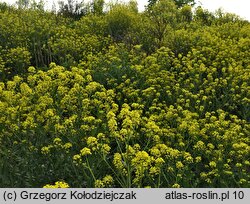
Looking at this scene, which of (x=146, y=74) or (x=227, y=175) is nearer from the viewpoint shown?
(x=227, y=175)

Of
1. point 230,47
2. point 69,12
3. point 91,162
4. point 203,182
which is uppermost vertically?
point 69,12

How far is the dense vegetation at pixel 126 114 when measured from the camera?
14.6ft

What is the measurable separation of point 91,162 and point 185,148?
1.05m

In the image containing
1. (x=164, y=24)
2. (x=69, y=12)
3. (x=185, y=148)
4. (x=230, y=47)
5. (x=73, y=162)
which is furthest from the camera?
(x=69, y=12)

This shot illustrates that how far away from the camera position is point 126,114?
15.1 ft

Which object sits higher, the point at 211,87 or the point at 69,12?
the point at 69,12

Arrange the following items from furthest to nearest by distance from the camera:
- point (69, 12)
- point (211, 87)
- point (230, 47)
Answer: point (69, 12) → point (230, 47) → point (211, 87)

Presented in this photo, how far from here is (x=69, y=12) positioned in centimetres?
1460

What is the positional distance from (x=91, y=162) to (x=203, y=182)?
3.85 ft

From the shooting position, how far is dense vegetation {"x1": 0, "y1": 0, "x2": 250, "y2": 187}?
14.6 ft
